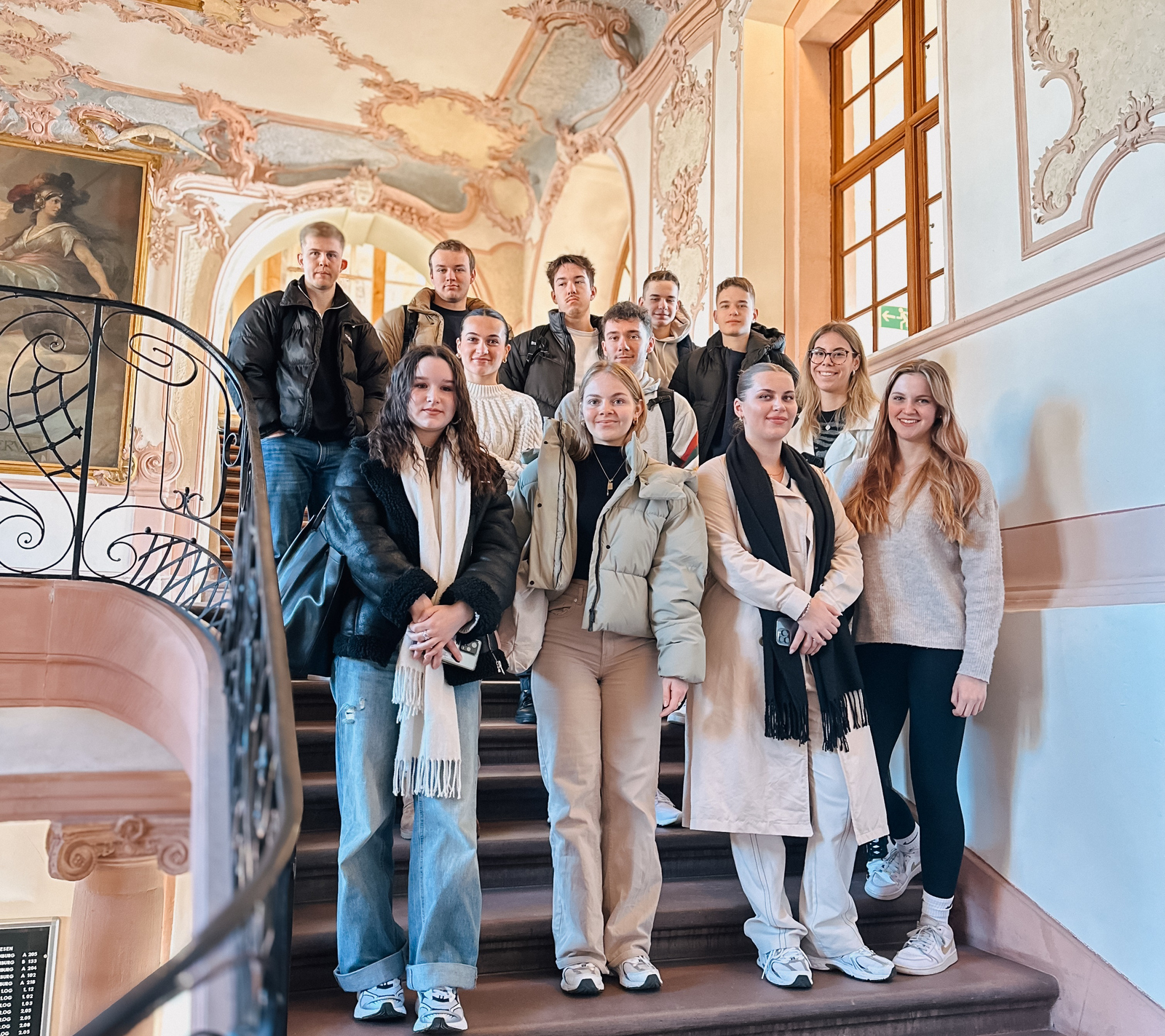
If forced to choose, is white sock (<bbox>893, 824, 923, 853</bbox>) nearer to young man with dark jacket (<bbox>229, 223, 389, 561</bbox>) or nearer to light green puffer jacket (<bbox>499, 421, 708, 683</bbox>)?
light green puffer jacket (<bbox>499, 421, 708, 683</bbox>)

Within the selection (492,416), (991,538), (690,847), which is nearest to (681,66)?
(492,416)

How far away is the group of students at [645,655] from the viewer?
2607 mm

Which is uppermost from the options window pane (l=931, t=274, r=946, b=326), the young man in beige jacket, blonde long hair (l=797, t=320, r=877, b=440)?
window pane (l=931, t=274, r=946, b=326)

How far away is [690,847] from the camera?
357cm

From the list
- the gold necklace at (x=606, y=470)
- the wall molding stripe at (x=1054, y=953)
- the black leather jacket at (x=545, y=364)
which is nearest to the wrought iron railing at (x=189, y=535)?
the gold necklace at (x=606, y=470)

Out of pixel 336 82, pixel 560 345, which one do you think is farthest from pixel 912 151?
pixel 336 82

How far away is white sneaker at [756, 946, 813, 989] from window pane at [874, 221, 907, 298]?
3.63 meters

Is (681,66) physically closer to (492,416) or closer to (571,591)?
(492,416)

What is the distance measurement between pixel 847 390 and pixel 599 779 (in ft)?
6.19

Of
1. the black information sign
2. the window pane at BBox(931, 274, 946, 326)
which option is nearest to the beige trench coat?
the window pane at BBox(931, 274, 946, 326)

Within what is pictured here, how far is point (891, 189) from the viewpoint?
5.68 m

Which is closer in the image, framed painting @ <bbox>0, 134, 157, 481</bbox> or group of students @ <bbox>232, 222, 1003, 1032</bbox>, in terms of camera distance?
group of students @ <bbox>232, 222, 1003, 1032</bbox>

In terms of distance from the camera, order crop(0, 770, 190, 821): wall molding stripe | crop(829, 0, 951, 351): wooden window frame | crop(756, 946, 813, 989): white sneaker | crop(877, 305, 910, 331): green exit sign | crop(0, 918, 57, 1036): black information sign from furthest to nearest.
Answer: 1. crop(0, 918, 57, 1036): black information sign
2. crop(877, 305, 910, 331): green exit sign
3. crop(829, 0, 951, 351): wooden window frame
4. crop(0, 770, 190, 821): wall molding stripe
5. crop(756, 946, 813, 989): white sneaker

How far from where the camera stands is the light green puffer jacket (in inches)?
114
